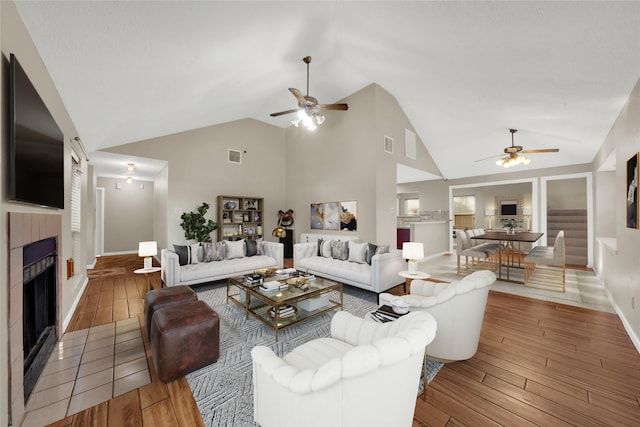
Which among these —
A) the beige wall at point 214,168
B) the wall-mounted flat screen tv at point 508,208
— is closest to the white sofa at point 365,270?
the beige wall at point 214,168

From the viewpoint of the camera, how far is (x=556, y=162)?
583 cm

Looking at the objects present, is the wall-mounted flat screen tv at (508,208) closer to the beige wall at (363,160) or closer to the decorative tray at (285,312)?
the beige wall at (363,160)

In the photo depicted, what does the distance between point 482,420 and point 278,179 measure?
661cm

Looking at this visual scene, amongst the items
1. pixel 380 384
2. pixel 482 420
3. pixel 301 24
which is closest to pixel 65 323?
pixel 380 384

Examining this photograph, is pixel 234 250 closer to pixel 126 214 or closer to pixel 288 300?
pixel 288 300

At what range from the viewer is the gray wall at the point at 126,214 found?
7.42 meters

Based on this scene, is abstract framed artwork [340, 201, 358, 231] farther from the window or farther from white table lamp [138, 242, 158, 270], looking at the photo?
the window

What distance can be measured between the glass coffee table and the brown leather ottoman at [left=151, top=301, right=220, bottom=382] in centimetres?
62

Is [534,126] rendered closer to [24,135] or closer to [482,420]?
[482,420]

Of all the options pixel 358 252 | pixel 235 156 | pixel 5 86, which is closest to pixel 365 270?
pixel 358 252

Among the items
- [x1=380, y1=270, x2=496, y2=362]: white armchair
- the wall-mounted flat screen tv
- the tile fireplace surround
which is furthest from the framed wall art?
the wall-mounted flat screen tv

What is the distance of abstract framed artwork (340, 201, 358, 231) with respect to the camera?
5.55 m

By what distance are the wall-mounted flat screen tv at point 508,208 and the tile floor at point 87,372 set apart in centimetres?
1045

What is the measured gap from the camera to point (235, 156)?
21.2ft
